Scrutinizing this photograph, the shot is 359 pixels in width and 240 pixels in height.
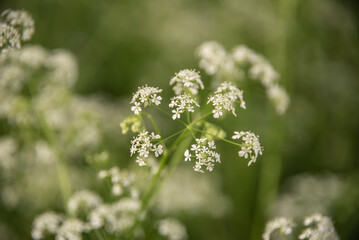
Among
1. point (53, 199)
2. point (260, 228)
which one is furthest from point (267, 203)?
point (53, 199)

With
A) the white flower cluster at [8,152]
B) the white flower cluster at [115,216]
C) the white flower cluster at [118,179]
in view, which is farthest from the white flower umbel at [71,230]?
the white flower cluster at [8,152]

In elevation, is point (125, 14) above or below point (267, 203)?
above

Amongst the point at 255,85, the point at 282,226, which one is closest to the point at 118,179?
the point at 282,226

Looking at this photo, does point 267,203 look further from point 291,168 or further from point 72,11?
point 72,11

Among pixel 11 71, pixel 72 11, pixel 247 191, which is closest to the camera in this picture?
pixel 11 71

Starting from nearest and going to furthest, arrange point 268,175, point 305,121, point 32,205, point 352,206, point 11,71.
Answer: point 11,71, point 352,206, point 32,205, point 268,175, point 305,121

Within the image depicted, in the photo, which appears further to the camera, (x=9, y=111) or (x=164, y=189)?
(x=164, y=189)

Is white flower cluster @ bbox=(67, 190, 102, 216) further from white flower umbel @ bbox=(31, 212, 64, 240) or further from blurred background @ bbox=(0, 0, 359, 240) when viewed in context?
blurred background @ bbox=(0, 0, 359, 240)
